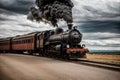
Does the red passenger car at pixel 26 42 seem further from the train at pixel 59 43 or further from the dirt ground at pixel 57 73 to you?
the dirt ground at pixel 57 73

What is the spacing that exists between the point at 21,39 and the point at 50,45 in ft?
45.8

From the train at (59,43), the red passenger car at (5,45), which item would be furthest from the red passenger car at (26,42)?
the red passenger car at (5,45)

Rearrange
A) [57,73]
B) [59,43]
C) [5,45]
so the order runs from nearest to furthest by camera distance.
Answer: [57,73], [59,43], [5,45]

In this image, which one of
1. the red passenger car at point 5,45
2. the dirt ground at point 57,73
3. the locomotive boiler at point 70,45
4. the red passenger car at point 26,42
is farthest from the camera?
the red passenger car at point 5,45

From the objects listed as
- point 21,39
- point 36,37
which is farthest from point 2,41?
point 36,37

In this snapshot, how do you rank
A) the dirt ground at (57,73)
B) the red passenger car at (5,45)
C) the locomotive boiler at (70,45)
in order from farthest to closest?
1. the red passenger car at (5,45)
2. the locomotive boiler at (70,45)
3. the dirt ground at (57,73)

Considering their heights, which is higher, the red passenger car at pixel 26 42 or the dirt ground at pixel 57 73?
the red passenger car at pixel 26 42

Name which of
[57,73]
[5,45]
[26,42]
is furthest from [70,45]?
[5,45]

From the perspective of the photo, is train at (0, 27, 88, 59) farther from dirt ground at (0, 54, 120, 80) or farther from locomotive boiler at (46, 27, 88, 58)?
dirt ground at (0, 54, 120, 80)

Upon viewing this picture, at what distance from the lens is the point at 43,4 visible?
36.1 m

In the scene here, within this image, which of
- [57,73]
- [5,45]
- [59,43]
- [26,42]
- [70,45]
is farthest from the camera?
[5,45]

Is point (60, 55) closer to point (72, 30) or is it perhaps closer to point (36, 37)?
point (72, 30)

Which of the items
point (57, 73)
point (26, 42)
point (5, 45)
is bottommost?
point (57, 73)

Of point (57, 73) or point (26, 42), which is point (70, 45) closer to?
point (57, 73)
